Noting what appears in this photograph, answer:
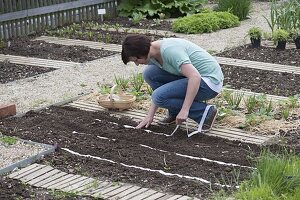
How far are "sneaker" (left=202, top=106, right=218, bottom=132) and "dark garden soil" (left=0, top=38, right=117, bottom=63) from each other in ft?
12.5

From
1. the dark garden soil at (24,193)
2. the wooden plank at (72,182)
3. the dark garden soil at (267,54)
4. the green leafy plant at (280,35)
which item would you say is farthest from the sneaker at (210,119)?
the green leafy plant at (280,35)

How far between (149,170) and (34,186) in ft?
2.84

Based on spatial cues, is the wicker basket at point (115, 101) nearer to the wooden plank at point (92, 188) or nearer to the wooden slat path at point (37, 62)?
the wooden plank at point (92, 188)

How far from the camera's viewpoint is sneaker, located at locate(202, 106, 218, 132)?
6.55 meters

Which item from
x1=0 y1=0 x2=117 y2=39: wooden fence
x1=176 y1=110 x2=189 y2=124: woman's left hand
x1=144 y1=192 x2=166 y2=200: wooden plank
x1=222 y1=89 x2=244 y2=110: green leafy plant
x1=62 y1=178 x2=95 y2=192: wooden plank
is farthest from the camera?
x1=0 y1=0 x2=117 y2=39: wooden fence

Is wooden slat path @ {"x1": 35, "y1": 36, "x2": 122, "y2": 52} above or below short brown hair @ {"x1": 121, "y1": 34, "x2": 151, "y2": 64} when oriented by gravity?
below

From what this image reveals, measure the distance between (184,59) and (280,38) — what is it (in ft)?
14.9

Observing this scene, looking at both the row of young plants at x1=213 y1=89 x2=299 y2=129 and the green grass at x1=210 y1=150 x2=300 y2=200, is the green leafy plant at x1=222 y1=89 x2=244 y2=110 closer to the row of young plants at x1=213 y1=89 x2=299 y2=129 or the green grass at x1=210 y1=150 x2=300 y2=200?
the row of young plants at x1=213 y1=89 x2=299 y2=129

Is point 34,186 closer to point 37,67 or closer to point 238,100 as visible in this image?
point 238,100

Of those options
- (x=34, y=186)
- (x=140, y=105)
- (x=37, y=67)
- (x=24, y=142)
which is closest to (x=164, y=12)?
(x=37, y=67)

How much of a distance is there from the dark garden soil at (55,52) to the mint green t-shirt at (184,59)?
385 cm

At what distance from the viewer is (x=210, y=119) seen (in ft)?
21.6

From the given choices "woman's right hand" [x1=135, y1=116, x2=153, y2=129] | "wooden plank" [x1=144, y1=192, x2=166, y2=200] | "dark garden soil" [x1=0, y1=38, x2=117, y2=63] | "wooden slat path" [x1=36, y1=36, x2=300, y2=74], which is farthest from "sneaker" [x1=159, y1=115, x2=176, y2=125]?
"dark garden soil" [x1=0, y1=38, x2=117, y2=63]

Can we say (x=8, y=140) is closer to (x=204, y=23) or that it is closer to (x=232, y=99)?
(x=232, y=99)
